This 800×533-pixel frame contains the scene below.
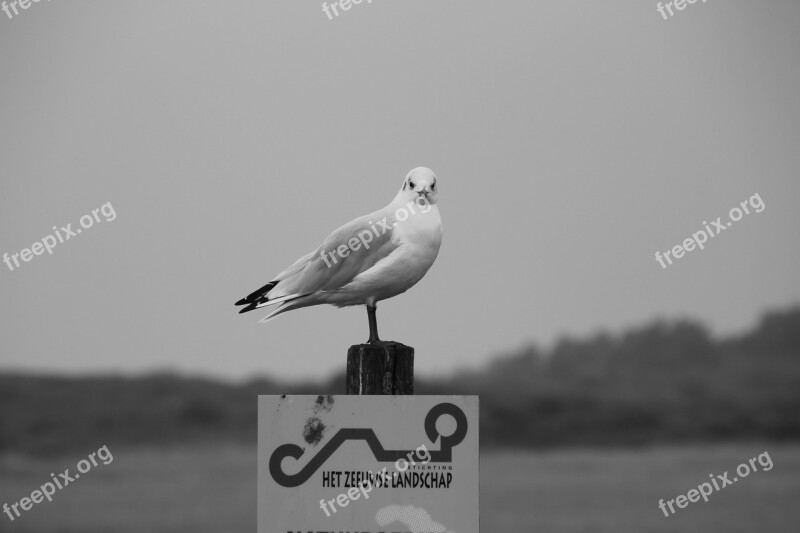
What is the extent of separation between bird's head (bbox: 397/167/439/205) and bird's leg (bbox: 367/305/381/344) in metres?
0.70

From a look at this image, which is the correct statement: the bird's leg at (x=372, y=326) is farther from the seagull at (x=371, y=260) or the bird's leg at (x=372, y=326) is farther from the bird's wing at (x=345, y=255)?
the bird's wing at (x=345, y=255)

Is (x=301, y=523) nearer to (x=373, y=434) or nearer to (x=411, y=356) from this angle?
(x=373, y=434)

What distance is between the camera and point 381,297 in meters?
6.01

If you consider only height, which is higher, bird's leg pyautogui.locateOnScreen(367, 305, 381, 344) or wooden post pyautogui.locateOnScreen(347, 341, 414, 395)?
bird's leg pyautogui.locateOnScreen(367, 305, 381, 344)

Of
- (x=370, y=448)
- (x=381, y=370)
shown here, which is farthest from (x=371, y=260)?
(x=370, y=448)

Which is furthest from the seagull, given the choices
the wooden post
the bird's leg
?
the wooden post

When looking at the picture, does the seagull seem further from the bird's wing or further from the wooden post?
the wooden post

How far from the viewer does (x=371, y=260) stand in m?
5.93

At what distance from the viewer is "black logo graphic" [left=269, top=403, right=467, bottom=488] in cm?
507

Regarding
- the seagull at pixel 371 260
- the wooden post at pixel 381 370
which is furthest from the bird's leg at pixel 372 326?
the wooden post at pixel 381 370

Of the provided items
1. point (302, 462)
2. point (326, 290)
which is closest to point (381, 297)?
point (326, 290)

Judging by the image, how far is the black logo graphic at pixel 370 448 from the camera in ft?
16.6

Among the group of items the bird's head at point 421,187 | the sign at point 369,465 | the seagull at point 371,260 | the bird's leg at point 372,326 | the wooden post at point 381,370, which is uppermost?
the bird's head at point 421,187

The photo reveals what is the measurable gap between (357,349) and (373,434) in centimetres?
61
